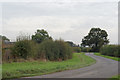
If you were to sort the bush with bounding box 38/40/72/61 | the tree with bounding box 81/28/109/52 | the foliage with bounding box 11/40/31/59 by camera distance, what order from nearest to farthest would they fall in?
1. the foliage with bounding box 11/40/31/59
2. the bush with bounding box 38/40/72/61
3. the tree with bounding box 81/28/109/52

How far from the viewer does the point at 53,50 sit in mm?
27359

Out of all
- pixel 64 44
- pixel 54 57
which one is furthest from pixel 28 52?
pixel 64 44

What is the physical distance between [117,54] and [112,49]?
194 inches

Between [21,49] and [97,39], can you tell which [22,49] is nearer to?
[21,49]

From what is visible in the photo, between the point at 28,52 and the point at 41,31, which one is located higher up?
the point at 41,31

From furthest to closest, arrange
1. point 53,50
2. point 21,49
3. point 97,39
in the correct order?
point 97,39, point 53,50, point 21,49

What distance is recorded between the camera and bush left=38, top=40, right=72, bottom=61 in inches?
1028

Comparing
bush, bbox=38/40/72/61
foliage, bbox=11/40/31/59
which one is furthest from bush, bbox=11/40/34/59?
bush, bbox=38/40/72/61

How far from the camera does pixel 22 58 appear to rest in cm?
2178

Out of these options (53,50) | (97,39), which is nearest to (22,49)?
(53,50)

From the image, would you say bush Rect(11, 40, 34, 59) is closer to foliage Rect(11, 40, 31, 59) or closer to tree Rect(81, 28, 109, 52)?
foliage Rect(11, 40, 31, 59)

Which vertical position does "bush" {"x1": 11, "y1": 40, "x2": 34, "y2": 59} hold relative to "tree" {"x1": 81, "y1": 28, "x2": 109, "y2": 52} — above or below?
below

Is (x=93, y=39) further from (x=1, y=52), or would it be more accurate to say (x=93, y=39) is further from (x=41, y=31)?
(x=1, y=52)

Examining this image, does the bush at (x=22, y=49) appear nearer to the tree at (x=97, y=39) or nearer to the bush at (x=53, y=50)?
the bush at (x=53, y=50)
